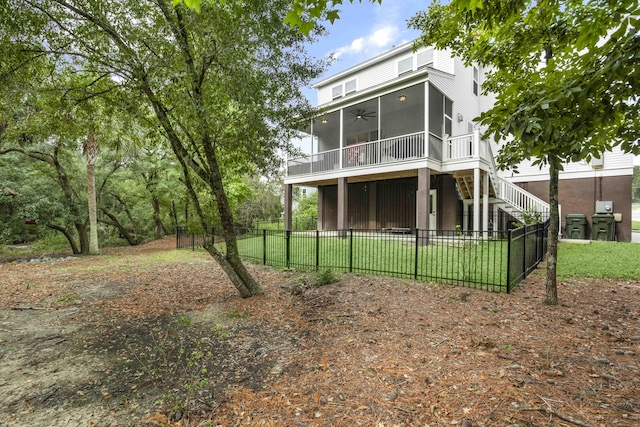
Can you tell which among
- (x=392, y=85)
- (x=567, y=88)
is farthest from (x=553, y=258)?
(x=392, y=85)

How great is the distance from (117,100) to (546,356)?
7.51m

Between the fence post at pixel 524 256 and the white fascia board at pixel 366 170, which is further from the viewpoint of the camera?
the white fascia board at pixel 366 170

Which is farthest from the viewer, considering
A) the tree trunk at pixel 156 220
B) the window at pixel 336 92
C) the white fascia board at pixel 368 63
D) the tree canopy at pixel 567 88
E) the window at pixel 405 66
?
the tree trunk at pixel 156 220

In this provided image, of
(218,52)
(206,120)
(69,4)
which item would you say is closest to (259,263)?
(206,120)

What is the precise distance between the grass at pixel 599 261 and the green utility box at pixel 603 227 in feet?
5.85

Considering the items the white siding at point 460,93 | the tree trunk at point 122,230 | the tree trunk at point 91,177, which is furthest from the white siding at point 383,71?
the tree trunk at point 122,230

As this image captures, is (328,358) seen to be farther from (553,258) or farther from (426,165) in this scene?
(426,165)

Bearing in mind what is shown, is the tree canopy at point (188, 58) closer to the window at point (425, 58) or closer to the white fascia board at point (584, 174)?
the window at point (425, 58)

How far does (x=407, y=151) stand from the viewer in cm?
1195

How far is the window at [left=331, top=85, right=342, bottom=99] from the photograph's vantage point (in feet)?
58.9

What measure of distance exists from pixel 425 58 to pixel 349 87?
177 inches

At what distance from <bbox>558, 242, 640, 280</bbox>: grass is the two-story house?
2.50 metres

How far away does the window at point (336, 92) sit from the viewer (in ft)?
58.9

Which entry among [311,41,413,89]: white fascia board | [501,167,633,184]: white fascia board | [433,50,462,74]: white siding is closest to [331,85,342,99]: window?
[311,41,413,89]: white fascia board
